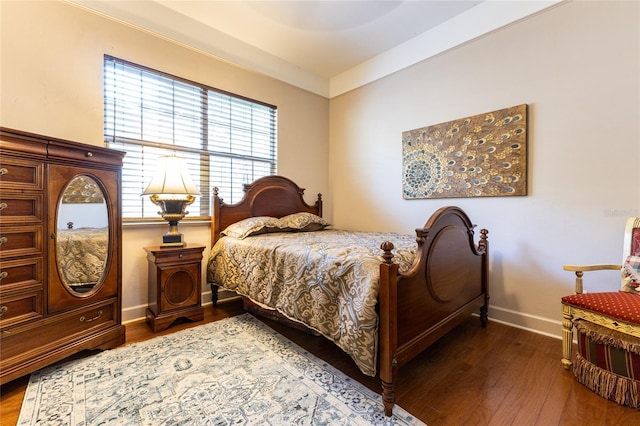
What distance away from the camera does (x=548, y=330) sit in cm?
226

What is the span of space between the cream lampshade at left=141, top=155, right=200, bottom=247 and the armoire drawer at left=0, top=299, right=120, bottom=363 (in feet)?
2.17

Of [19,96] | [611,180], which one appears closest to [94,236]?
[19,96]

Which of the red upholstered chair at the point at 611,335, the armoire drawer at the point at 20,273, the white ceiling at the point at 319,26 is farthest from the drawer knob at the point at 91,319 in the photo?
the red upholstered chair at the point at 611,335

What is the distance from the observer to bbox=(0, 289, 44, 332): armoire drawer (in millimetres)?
1478

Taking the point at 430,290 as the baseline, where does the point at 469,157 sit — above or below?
above

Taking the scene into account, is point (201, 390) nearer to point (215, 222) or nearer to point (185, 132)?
point (215, 222)

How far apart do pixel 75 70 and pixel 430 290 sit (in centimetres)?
313

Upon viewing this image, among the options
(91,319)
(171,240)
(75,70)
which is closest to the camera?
(91,319)

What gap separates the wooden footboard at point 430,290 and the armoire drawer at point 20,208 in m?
1.99

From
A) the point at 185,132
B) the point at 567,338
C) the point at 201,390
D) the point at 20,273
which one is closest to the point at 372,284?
the point at 201,390

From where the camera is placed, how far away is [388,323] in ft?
4.42

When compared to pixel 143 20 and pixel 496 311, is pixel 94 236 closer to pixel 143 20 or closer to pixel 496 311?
pixel 143 20

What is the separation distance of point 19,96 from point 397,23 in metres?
3.28

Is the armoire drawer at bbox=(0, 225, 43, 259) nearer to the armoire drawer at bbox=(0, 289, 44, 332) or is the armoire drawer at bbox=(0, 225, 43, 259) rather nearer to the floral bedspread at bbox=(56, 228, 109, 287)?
the floral bedspread at bbox=(56, 228, 109, 287)
